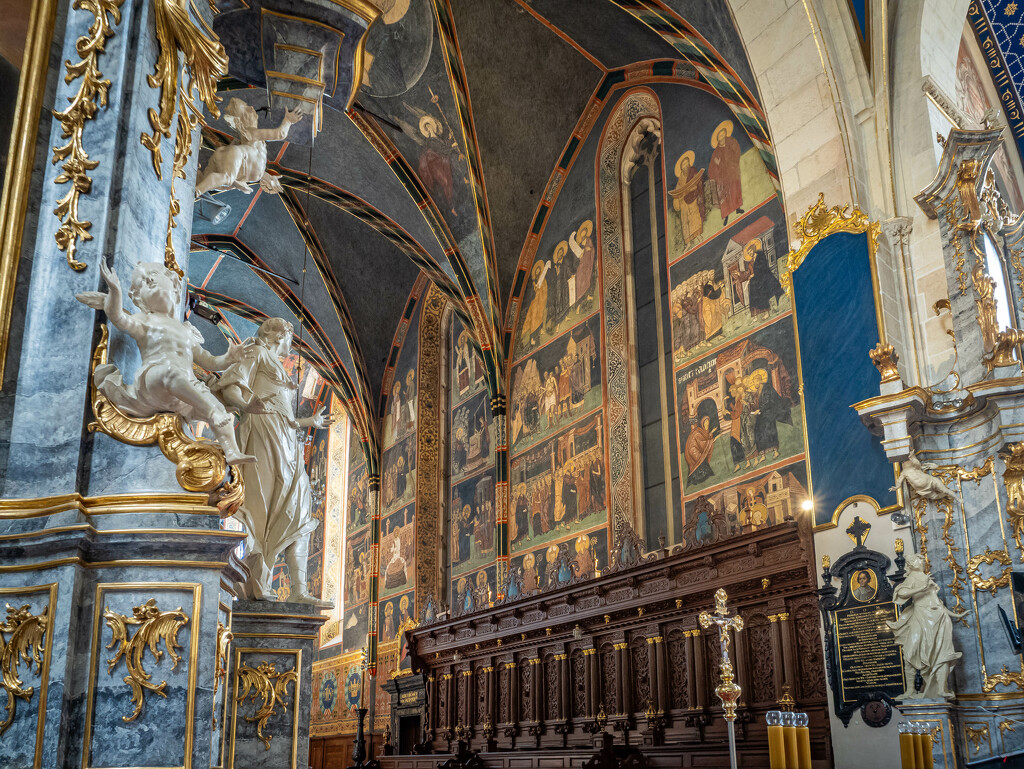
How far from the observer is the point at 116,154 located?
4.64m

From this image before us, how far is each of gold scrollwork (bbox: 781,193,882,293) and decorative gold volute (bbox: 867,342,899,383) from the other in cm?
121

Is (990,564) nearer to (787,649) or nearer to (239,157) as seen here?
(787,649)

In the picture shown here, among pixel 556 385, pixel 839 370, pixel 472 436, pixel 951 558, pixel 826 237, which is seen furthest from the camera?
pixel 472 436

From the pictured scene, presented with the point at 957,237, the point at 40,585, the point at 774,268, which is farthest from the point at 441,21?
the point at 40,585

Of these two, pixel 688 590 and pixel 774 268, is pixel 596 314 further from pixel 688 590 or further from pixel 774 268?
pixel 688 590

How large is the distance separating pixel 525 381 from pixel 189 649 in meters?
12.7

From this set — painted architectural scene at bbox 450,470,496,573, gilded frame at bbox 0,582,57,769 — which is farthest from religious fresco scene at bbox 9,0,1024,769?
painted architectural scene at bbox 450,470,496,573

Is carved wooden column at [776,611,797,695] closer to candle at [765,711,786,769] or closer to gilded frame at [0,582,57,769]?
candle at [765,711,786,769]

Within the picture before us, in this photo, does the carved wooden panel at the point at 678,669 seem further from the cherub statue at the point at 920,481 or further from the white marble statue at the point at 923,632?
the cherub statue at the point at 920,481

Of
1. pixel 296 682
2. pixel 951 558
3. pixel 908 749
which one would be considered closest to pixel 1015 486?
pixel 951 558

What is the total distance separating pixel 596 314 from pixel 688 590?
527cm

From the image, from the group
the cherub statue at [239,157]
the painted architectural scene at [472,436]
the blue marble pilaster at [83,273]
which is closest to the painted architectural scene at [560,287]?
the painted architectural scene at [472,436]

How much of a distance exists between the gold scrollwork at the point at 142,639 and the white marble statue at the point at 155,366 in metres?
0.72

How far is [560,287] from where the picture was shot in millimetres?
15789
